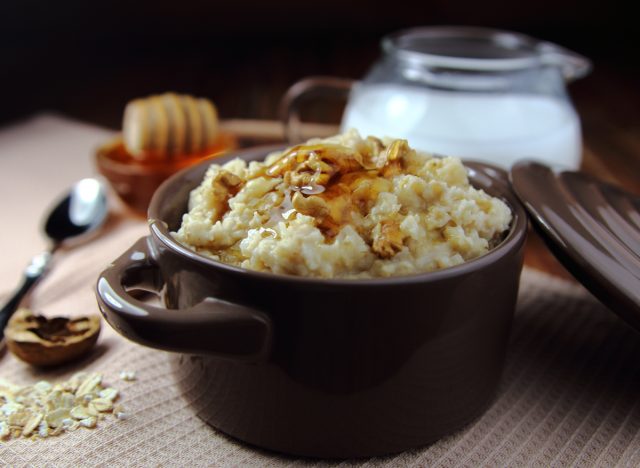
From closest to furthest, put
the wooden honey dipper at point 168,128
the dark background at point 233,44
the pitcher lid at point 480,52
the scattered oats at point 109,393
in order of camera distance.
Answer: the scattered oats at point 109,393 < the pitcher lid at point 480,52 < the wooden honey dipper at point 168,128 < the dark background at point 233,44

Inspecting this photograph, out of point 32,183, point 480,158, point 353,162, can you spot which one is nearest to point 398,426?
point 353,162

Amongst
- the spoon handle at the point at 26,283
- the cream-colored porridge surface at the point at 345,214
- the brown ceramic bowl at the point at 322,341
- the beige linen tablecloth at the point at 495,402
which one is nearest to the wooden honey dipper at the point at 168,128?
the beige linen tablecloth at the point at 495,402

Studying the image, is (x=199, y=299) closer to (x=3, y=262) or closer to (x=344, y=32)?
(x=3, y=262)

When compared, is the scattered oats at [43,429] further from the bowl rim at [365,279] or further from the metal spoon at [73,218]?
the metal spoon at [73,218]

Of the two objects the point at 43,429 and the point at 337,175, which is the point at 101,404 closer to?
the point at 43,429

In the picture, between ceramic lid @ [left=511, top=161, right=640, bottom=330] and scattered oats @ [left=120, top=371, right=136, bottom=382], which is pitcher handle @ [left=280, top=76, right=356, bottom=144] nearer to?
ceramic lid @ [left=511, top=161, right=640, bottom=330]

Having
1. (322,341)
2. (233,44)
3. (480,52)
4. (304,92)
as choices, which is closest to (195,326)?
(322,341)

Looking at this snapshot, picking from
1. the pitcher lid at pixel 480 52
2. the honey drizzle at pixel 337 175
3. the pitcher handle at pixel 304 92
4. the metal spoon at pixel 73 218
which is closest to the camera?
the honey drizzle at pixel 337 175
